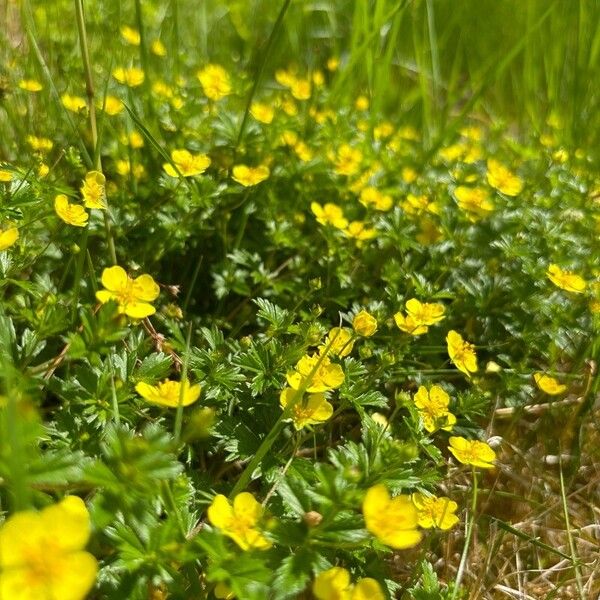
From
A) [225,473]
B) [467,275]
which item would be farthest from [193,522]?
[467,275]

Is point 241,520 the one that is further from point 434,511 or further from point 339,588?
point 434,511

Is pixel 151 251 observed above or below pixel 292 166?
below

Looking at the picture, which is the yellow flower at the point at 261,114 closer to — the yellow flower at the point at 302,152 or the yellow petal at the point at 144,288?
the yellow flower at the point at 302,152

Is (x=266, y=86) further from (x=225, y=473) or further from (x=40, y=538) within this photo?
(x=40, y=538)

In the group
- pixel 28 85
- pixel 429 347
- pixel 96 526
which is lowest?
pixel 429 347

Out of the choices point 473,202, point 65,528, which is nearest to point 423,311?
point 473,202

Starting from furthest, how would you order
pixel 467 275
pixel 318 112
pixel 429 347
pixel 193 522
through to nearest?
pixel 318 112, pixel 467 275, pixel 429 347, pixel 193 522

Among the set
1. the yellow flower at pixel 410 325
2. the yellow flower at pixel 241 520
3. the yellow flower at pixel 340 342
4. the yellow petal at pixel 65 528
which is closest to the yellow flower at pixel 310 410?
the yellow flower at pixel 340 342
